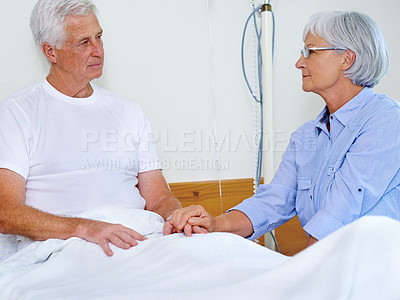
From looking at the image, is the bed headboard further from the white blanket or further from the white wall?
the white blanket

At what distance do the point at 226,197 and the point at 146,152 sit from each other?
52 centimetres

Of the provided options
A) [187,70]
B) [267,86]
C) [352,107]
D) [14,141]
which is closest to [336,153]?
[352,107]

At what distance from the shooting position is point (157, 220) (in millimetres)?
1383

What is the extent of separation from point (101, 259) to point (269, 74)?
1.10 meters

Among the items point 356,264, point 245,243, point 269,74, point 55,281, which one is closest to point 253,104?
point 269,74

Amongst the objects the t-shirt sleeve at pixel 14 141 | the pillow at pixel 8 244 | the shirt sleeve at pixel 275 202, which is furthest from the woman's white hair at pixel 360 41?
the pillow at pixel 8 244

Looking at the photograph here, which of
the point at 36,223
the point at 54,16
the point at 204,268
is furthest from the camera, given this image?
the point at 54,16

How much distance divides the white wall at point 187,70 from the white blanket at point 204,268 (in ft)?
2.14

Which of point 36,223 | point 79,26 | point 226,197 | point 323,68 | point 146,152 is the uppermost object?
point 79,26

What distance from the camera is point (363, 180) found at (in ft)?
3.91

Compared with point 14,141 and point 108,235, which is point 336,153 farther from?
point 14,141

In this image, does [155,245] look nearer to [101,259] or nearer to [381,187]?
[101,259]

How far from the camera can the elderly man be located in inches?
52.4

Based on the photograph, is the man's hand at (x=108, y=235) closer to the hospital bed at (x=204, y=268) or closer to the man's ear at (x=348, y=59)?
the hospital bed at (x=204, y=268)
